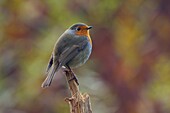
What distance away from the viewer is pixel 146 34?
25.3ft

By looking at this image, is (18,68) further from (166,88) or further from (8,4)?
(166,88)

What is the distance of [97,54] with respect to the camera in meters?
6.93

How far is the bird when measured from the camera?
4.58 m

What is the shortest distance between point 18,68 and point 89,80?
3.16 ft

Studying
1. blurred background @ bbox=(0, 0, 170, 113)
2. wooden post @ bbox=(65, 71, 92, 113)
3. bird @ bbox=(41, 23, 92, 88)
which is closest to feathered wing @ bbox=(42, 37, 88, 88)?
bird @ bbox=(41, 23, 92, 88)

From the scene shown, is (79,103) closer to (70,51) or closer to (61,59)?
(61,59)

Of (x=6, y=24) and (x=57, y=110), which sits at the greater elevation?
(x=6, y=24)

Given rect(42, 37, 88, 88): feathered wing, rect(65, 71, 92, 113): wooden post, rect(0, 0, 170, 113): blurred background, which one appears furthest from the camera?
rect(0, 0, 170, 113): blurred background

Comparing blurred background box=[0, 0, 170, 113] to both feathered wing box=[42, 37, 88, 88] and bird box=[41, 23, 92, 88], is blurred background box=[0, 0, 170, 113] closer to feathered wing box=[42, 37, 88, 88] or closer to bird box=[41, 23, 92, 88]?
bird box=[41, 23, 92, 88]

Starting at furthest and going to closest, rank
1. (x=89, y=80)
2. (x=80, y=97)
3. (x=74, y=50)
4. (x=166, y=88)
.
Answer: (x=166, y=88) → (x=89, y=80) → (x=74, y=50) → (x=80, y=97)

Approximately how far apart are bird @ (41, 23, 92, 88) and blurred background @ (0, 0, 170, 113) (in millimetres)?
1765

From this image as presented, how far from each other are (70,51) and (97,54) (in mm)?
2200

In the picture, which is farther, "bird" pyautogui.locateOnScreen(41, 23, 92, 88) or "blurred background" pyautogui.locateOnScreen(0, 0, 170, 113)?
"blurred background" pyautogui.locateOnScreen(0, 0, 170, 113)

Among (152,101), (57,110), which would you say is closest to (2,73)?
(57,110)
